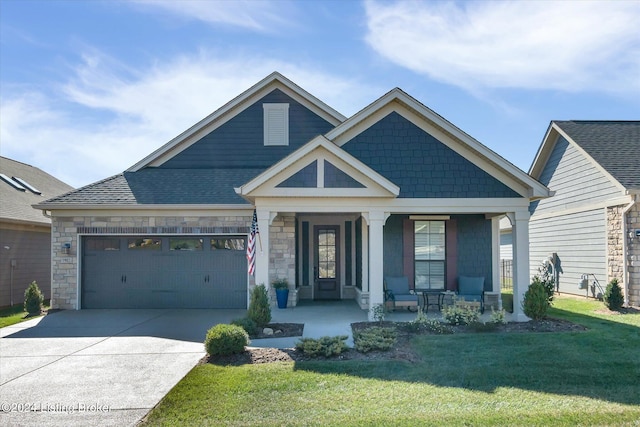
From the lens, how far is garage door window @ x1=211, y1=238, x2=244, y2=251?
1269cm

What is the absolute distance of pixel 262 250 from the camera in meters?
10.1

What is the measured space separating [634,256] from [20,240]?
60.8ft

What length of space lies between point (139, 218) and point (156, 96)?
3694mm

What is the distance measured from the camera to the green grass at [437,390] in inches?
194

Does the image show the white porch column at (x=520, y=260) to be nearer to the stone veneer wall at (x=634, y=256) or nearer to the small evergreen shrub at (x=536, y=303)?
the small evergreen shrub at (x=536, y=303)

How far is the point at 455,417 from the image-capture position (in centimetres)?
491

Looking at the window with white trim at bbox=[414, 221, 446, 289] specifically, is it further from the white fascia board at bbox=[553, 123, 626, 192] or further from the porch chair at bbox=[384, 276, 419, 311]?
the white fascia board at bbox=[553, 123, 626, 192]

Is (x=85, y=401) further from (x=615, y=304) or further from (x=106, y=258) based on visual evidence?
(x=615, y=304)

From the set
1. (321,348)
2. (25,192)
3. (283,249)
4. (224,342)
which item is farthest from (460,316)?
(25,192)

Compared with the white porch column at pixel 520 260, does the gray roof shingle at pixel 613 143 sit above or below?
above

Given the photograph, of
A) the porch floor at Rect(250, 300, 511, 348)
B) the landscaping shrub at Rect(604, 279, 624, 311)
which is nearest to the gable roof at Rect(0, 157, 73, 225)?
the porch floor at Rect(250, 300, 511, 348)

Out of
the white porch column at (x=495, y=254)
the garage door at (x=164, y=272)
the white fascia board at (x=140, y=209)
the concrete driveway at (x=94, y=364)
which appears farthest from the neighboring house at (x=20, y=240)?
the white porch column at (x=495, y=254)

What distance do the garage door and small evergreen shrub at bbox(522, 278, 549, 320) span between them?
282 inches

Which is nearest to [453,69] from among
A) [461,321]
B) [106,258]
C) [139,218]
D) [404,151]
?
[404,151]
